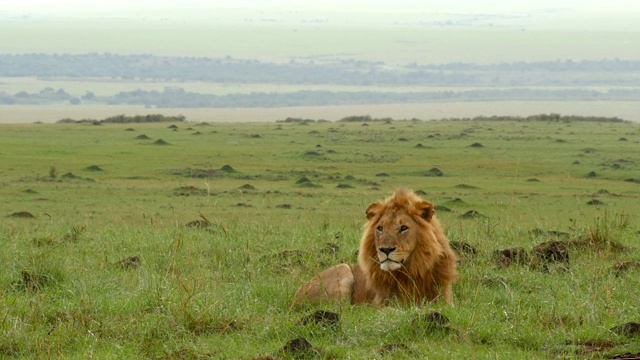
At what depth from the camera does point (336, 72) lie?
608ft

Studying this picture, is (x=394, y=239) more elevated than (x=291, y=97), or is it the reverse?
(x=394, y=239)

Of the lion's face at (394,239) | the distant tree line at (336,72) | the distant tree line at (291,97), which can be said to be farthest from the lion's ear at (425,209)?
the distant tree line at (336,72)

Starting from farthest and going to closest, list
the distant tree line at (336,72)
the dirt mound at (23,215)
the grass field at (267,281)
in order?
the distant tree line at (336,72) < the dirt mound at (23,215) < the grass field at (267,281)

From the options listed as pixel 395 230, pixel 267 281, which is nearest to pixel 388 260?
pixel 395 230

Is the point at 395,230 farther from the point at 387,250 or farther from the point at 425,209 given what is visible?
the point at 425,209

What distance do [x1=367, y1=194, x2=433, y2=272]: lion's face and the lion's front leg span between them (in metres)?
0.35

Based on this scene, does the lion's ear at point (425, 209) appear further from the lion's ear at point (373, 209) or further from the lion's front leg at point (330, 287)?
the lion's front leg at point (330, 287)

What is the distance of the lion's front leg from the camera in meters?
7.79

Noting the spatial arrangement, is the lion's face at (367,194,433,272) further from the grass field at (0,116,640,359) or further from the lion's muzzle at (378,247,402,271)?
the grass field at (0,116,640,359)

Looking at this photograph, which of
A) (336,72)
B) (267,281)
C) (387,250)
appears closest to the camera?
(387,250)

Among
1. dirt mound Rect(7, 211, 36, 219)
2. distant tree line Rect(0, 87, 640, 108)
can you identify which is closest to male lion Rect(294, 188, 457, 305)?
dirt mound Rect(7, 211, 36, 219)

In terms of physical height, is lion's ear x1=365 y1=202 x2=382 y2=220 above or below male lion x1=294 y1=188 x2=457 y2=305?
above

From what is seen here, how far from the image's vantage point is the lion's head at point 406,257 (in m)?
7.88

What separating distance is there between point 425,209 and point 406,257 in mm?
422
